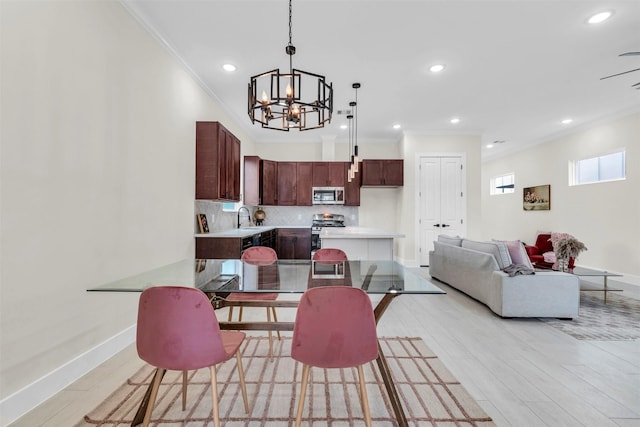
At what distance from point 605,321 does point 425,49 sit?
3.47 metres

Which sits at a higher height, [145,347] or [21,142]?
[21,142]

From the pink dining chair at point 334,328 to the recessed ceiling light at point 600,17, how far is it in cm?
337

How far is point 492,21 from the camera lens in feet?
8.92

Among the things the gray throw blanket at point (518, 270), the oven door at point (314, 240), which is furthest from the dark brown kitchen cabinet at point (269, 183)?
the gray throw blanket at point (518, 270)

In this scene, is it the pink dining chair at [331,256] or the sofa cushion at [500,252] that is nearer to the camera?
the pink dining chair at [331,256]

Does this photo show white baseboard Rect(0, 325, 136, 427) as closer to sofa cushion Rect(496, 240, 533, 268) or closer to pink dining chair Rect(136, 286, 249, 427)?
pink dining chair Rect(136, 286, 249, 427)

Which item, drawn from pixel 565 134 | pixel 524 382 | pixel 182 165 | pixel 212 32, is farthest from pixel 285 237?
pixel 565 134

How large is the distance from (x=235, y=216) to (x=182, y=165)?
220cm

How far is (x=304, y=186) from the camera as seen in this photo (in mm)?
6465

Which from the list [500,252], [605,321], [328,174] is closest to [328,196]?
[328,174]

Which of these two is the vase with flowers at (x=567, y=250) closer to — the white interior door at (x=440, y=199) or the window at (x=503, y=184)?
the white interior door at (x=440, y=199)

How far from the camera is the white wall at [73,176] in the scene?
5.21 ft

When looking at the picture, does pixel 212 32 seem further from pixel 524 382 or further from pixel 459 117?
pixel 459 117

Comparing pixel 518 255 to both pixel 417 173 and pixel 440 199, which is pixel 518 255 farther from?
pixel 417 173
